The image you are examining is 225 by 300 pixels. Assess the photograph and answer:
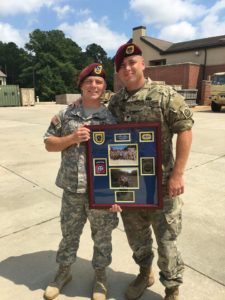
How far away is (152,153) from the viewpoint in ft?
6.58

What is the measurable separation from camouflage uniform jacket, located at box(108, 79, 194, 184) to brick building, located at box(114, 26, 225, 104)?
26.1 meters

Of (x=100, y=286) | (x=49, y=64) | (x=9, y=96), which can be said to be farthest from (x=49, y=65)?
(x=100, y=286)

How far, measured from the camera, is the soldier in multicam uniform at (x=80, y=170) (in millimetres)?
2193

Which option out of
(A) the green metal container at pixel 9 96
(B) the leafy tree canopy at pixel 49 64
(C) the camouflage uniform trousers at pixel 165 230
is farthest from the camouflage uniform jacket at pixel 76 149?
(B) the leafy tree canopy at pixel 49 64

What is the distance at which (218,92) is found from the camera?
18.9 metres

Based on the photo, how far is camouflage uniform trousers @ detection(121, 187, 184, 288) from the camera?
215 cm

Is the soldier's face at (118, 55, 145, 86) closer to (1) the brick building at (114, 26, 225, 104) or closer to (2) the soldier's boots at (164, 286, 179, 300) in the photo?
(2) the soldier's boots at (164, 286, 179, 300)

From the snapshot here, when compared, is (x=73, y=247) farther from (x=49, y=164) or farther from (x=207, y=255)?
(x=49, y=164)

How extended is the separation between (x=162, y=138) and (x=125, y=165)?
0.31 metres

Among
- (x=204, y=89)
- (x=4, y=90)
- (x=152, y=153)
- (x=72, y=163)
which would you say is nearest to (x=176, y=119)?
(x=152, y=153)

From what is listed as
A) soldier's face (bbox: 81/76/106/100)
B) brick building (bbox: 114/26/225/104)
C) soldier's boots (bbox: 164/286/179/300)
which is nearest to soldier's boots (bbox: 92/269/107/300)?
soldier's boots (bbox: 164/286/179/300)

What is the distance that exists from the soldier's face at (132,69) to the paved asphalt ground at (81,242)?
1644mm

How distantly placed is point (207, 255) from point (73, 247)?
1324mm

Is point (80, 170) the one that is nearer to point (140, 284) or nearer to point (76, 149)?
point (76, 149)
